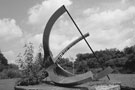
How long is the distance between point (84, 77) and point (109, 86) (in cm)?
167

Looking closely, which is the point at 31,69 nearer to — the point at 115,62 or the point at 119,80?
the point at 119,80

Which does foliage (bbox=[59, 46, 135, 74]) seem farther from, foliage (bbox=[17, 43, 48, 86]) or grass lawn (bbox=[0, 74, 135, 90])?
foliage (bbox=[17, 43, 48, 86])

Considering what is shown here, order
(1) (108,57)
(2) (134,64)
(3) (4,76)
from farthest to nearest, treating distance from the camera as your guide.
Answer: (1) (108,57) → (2) (134,64) → (3) (4,76)

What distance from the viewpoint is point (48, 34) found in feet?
31.5

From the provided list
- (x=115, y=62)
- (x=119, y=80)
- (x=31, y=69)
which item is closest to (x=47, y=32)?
(x=31, y=69)

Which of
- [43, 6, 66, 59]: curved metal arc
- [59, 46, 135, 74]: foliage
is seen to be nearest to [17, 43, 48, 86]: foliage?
[43, 6, 66, 59]: curved metal arc

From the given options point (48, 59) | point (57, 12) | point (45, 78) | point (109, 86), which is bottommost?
point (109, 86)

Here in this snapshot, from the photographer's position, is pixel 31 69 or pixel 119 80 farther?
pixel 119 80

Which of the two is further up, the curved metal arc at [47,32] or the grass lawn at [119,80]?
the curved metal arc at [47,32]

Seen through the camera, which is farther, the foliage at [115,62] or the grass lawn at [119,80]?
the foliage at [115,62]

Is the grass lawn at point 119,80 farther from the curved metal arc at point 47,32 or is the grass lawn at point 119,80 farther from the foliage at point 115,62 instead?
the foliage at point 115,62

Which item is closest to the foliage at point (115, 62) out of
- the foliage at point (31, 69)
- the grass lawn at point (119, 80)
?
the grass lawn at point (119, 80)

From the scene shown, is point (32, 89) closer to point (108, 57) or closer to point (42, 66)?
point (42, 66)

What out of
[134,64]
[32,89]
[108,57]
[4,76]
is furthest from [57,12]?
[108,57]
